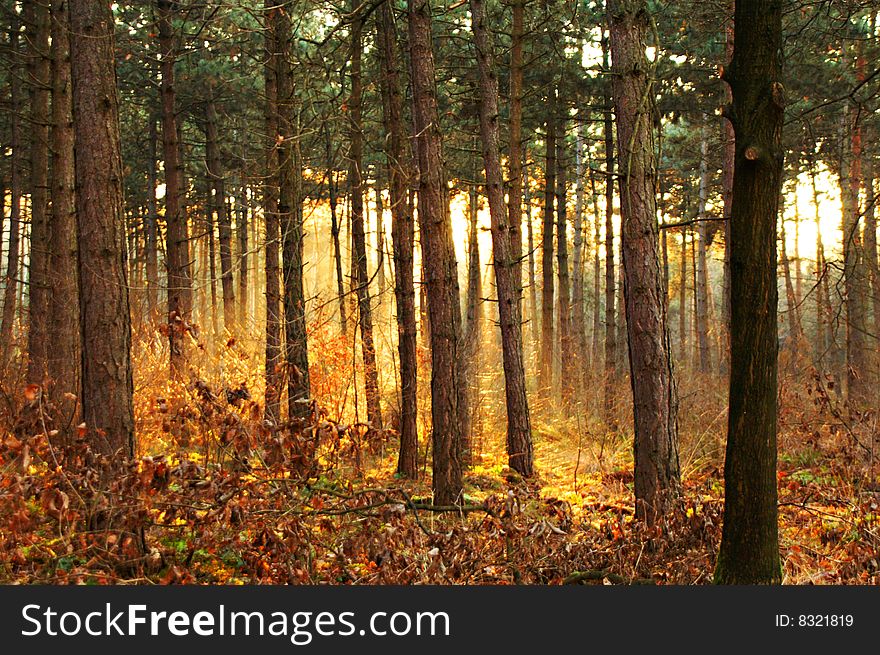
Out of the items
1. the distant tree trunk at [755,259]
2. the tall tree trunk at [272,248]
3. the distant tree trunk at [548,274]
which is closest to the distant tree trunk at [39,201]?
the tall tree trunk at [272,248]

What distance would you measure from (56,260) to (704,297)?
14677 millimetres

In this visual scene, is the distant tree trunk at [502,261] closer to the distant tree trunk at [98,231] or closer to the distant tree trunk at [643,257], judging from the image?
the distant tree trunk at [643,257]

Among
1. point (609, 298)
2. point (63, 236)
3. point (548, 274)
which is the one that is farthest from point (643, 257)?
point (609, 298)

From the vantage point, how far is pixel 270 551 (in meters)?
5.21

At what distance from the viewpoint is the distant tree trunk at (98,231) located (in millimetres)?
5574

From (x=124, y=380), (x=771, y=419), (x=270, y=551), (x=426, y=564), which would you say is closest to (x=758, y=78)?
(x=771, y=419)

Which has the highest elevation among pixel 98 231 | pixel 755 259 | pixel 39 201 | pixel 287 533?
pixel 39 201

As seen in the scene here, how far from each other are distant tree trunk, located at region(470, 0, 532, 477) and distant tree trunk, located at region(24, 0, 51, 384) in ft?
18.5

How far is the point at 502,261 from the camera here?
9945 mm

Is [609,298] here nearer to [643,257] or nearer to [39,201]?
[643,257]

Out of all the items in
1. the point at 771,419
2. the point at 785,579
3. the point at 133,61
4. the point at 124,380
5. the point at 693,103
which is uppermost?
the point at 133,61

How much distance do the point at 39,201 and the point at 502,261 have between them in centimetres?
792

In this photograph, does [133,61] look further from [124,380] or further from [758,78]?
[758,78]

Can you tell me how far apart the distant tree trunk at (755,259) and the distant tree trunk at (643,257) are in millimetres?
2016
